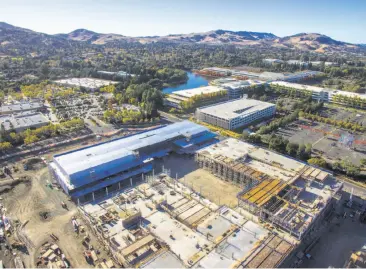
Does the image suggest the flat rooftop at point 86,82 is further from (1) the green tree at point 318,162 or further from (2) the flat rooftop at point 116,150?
(1) the green tree at point 318,162

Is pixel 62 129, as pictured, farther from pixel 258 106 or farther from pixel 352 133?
pixel 352 133

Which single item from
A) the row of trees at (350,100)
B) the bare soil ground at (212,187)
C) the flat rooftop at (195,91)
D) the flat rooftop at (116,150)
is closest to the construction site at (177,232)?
the bare soil ground at (212,187)

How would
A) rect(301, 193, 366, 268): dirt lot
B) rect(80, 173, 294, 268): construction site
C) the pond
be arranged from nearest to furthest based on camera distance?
1. rect(80, 173, 294, 268): construction site
2. rect(301, 193, 366, 268): dirt lot
3. the pond

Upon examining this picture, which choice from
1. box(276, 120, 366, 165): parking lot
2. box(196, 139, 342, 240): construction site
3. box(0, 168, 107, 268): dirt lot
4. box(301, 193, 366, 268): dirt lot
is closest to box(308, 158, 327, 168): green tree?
box(196, 139, 342, 240): construction site

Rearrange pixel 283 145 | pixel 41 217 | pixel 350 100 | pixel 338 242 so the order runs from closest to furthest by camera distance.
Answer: pixel 338 242 < pixel 41 217 < pixel 283 145 < pixel 350 100

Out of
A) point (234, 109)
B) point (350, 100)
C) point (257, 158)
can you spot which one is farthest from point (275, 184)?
point (350, 100)

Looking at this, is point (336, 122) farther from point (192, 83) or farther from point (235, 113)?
point (192, 83)

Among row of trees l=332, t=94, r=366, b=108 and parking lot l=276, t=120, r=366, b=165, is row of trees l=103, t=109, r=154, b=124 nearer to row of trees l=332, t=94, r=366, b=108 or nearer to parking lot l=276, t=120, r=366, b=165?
parking lot l=276, t=120, r=366, b=165
